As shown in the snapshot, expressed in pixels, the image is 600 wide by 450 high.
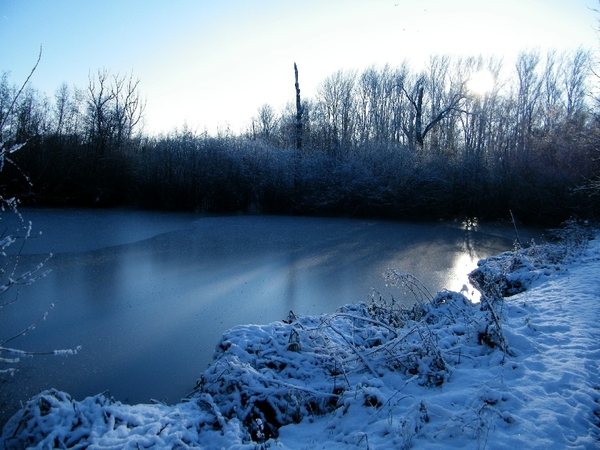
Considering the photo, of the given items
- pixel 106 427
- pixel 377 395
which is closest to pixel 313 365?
pixel 377 395

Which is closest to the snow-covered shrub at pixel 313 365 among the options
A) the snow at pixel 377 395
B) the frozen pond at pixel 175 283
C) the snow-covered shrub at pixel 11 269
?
the snow at pixel 377 395

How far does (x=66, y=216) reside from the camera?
14.8m

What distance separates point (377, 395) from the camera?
2883 mm

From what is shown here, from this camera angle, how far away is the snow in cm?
238

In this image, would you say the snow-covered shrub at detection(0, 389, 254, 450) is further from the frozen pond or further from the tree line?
the tree line

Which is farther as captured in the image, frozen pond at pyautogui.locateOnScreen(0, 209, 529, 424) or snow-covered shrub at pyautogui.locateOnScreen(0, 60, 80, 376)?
frozen pond at pyautogui.locateOnScreen(0, 209, 529, 424)

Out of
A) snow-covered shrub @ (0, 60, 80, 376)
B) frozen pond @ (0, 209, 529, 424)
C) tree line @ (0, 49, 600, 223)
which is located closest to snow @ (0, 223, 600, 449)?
snow-covered shrub @ (0, 60, 80, 376)

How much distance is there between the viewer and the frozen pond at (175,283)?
13.9ft

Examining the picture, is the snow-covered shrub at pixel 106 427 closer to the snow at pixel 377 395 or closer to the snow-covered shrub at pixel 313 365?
the snow at pixel 377 395

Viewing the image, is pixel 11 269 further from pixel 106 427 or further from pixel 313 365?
pixel 313 365

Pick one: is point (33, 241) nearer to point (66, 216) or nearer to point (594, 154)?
point (66, 216)

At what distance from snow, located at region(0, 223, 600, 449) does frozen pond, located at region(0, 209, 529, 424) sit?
3.03 feet

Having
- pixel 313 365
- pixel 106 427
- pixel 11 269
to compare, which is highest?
pixel 11 269

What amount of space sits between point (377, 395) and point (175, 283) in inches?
205
